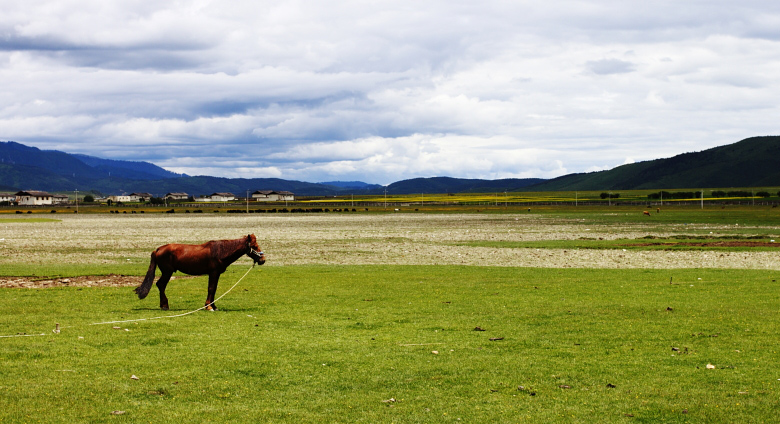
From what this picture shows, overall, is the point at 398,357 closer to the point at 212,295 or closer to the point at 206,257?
the point at 212,295

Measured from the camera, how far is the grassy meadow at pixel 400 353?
8.91 meters

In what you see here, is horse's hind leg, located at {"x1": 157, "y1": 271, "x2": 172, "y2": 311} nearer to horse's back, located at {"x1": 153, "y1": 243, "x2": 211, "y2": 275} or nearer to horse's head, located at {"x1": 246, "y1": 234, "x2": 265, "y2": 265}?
horse's back, located at {"x1": 153, "y1": 243, "x2": 211, "y2": 275}

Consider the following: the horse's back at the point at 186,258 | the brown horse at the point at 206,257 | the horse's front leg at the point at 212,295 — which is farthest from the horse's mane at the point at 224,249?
the horse's front leg at the point at 212,295

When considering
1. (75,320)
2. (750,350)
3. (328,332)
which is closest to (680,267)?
(750,350)

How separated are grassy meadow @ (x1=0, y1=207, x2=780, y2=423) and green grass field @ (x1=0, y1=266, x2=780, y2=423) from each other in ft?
0.13

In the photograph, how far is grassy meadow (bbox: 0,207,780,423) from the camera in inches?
351

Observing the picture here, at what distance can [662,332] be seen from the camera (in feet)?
45.4

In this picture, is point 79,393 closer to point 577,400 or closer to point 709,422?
point 577,400

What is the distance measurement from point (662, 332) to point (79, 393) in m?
10.9

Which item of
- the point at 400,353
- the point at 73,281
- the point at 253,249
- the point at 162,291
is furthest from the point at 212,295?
the point at 73,281

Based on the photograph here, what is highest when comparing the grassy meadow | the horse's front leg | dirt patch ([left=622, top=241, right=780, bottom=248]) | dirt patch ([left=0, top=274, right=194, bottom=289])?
the horse's front leg

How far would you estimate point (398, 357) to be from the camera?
462 inches

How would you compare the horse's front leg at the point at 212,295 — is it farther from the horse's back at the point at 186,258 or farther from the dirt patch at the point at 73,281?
the dirt patch at the point at 73,281

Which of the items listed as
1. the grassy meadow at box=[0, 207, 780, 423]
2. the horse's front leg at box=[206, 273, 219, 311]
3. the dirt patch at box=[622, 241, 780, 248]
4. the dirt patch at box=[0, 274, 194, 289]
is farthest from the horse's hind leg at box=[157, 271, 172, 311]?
the dirt patch at box=[622, 241, 780, 248]
